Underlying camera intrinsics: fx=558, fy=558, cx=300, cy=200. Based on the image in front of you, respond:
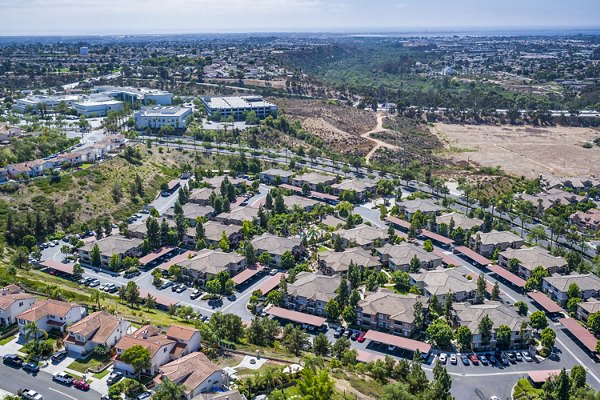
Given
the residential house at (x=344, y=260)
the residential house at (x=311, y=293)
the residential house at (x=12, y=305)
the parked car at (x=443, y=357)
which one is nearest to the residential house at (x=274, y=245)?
the residential house at (x=344, y=260)

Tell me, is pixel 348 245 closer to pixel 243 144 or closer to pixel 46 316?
pixel 46 316

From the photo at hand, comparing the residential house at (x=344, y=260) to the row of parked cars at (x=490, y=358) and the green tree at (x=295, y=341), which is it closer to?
the green tree at (x=295, y=341)

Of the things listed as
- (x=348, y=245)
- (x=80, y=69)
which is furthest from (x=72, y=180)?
(x=80, y=69)

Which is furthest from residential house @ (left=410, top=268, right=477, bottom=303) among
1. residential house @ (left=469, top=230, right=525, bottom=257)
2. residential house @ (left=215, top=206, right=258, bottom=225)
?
residential house @ (left=215, top=206, right=258, bottom=225)

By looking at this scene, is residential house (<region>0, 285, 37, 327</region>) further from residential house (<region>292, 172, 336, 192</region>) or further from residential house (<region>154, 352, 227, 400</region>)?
residential house (<region>292, 172, 336, 192</region>)

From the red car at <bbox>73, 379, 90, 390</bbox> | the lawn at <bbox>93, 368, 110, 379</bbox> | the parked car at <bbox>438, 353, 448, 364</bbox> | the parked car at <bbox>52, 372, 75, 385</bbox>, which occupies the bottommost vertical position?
the parked car at <bbox>438, 353, 448, 364</bbox>

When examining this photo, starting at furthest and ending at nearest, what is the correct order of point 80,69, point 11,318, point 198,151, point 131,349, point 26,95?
1. point 80,69
2. point 26,95
3. point 198,151
4. point 11,318
5. point 131,349

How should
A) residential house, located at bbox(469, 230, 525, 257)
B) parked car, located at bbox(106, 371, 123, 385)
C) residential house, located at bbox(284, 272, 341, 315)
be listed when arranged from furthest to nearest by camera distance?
residential house, located at bbox(469, 230, 525, 257), residential house, located at bbox(284, 272, 341, 315), parked car, located at bbox(106, 371, 123, 385)

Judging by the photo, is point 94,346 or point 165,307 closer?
point 94,346
